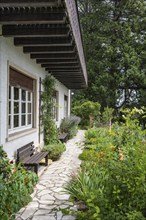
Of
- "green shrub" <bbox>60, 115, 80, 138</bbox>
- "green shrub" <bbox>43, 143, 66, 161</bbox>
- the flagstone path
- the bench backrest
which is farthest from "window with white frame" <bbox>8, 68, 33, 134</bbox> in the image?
"green shrub" <bbox>60, 115, 80, 138</bbox>

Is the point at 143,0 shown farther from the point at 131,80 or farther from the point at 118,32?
the point at 131,80

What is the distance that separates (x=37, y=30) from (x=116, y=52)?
2046 cm

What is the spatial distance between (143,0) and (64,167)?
21.8 m

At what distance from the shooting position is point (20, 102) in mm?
7160

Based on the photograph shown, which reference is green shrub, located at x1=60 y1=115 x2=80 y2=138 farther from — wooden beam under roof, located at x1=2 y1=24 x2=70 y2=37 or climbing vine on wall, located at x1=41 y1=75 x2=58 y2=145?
wooden beam under roof, located at x1=2 y1=24 x2=70 y2=37

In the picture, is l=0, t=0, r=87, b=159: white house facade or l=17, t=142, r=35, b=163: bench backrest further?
l=17, t=142, r=35, b=163: bench backrest

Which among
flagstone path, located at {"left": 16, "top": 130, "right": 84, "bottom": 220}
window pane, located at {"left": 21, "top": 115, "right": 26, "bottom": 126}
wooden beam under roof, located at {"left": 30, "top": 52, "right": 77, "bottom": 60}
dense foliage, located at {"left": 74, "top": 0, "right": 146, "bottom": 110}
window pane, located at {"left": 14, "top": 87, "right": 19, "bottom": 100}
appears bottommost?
flagstone path, located at {"left": 16, "top": 130, "right": 84, "bottom": 220}

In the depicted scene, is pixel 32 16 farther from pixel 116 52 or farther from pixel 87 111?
pixel 116 52

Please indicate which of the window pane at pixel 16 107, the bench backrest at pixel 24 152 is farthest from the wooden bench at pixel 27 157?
the window pane at pixel 16 107

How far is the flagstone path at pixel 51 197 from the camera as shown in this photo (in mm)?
4207

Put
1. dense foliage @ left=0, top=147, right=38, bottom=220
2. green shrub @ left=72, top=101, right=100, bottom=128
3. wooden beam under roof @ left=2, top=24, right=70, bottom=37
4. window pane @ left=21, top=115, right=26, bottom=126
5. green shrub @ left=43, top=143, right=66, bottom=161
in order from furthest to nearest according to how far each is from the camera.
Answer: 1. green shrub @ left=72, top=101, right=100, bottom=128
2. green shrub @ left=43, top=143, right=66, bottom=161
3. window pane @ left=21, top=115, right=26, bottom=126
4. wooden beam under roof @ left=2, top=24, right=70, bottom=37
5. dense foliage @ left=0, top=147, right=38, bottom=220

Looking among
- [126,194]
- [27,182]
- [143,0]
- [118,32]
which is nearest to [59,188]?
[27,182]

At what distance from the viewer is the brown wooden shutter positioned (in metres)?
6.23

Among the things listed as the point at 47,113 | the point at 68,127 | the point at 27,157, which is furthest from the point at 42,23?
the point at 68,127
